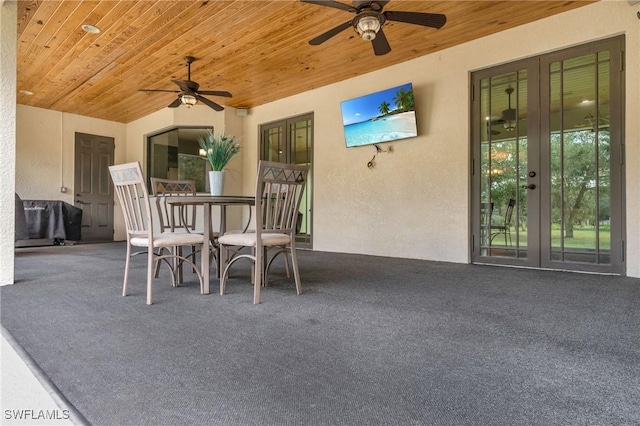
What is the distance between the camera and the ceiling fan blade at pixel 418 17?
287 centimetres

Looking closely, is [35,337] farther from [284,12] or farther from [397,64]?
[397,64]

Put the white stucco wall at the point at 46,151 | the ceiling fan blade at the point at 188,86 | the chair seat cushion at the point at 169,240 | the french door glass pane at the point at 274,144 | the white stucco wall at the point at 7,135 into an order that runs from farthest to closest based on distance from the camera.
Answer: the white stucco wall at the point at 46,151
the french door glass pane at the point at 274,144
the ceiling fan blade at the point at 188,86
the white stucco wall at the point at 7,135
the chair seat cushion at the point at 169,240

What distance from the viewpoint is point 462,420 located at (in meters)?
1.04

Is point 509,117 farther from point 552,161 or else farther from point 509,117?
point 552,161

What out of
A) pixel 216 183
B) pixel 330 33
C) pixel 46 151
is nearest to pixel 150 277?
pixel 216 183

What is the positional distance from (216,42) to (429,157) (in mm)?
3144

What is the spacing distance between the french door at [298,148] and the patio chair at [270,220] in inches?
136

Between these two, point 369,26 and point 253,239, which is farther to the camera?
point 369,26

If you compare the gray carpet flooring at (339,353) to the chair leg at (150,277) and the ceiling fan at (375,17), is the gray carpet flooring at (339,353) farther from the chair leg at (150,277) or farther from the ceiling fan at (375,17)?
the ceiling fan at (375,17)

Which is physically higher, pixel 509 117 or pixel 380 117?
pixel 380 117

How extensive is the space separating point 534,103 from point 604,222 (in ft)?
4.88

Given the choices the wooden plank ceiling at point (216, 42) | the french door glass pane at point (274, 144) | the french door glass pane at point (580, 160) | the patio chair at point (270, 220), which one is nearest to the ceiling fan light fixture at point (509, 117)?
the french door glass pane at point (580, 160)

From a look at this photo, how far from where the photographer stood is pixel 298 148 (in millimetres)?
6508

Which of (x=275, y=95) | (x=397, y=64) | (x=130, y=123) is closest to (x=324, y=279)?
(x=397, y=64)
